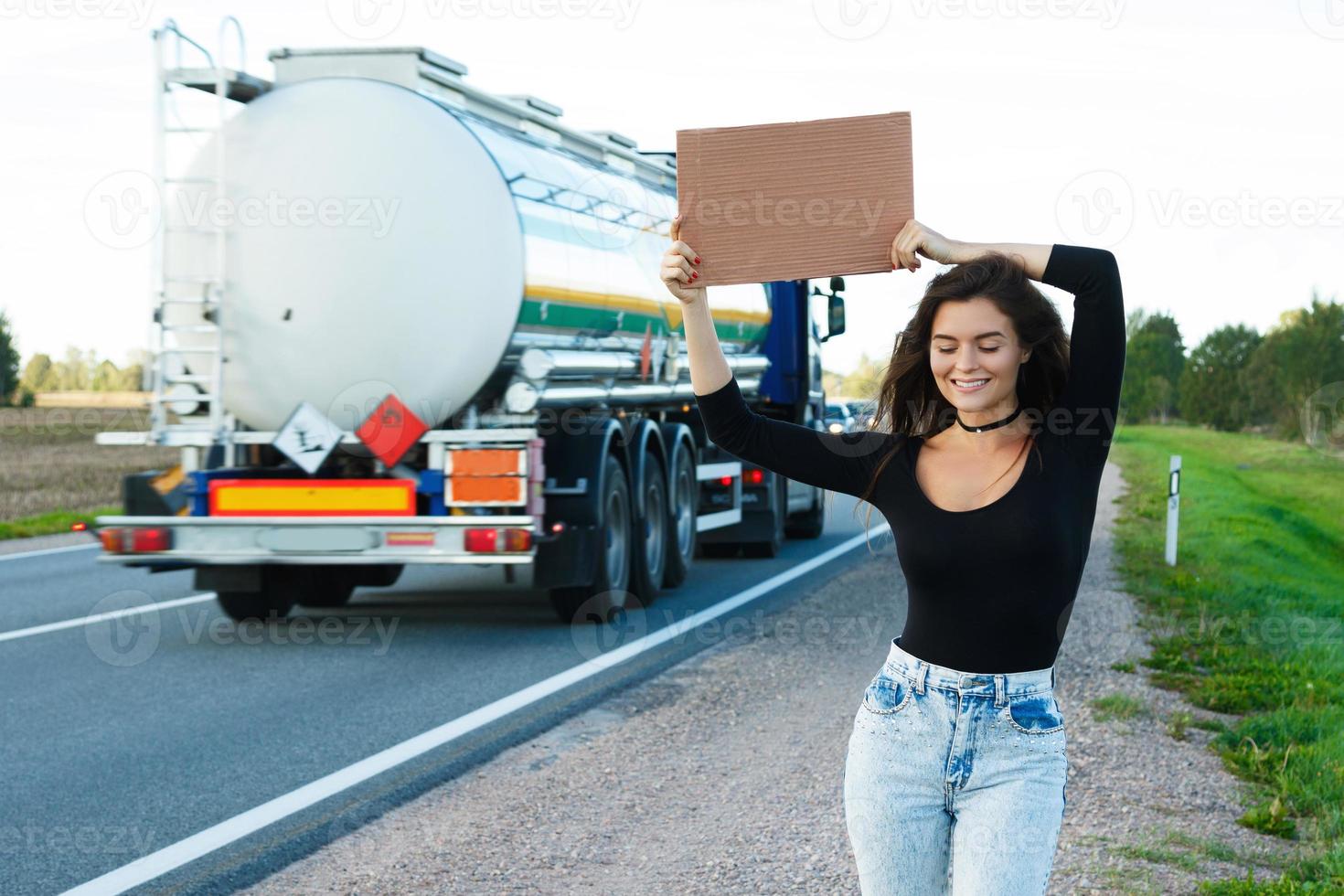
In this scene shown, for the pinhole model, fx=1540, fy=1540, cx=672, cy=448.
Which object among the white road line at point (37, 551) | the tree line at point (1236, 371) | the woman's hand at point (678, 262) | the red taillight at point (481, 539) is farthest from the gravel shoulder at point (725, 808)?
the tree line at point (1236, 371)

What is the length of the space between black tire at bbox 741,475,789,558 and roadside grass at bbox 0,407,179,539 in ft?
20.6

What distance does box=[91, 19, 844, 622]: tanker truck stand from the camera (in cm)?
984

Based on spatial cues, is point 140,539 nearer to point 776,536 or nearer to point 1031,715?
point 776,536

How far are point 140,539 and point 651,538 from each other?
410 cm

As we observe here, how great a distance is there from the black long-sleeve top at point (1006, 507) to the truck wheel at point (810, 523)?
15.0 meters

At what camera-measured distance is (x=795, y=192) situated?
2889mm

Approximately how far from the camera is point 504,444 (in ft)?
33.0

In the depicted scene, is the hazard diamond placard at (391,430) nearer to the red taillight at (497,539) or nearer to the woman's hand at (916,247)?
the red taillight at (497,539)

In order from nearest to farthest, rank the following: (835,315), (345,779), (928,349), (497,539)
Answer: (928,349)
(345,779)
(497,539)
(835,315)

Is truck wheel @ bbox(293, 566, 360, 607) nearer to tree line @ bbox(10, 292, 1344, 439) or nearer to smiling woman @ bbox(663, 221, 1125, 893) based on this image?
smiling woman @ bbox(663, 221, 1125, 893)

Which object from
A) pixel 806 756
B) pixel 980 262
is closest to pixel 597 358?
pixel 806 756

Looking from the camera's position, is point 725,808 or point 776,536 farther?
point 776,536

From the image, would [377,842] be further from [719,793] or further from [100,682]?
[100,682]

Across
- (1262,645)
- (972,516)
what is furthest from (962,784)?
(1262,645)
